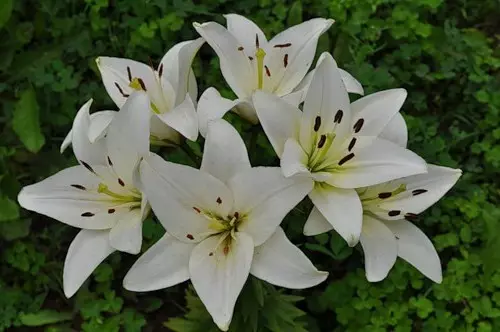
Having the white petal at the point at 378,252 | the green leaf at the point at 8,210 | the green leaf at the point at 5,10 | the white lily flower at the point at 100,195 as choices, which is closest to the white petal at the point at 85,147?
the white lily flower at the point at 100,195

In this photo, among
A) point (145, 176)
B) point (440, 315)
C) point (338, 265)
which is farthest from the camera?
point (338, 265)

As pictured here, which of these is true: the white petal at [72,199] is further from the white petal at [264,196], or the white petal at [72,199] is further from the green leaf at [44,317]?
the green leaf at [44,317]

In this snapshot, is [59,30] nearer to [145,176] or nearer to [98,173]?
[98,173]

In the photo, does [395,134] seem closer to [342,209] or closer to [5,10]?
[342,209]

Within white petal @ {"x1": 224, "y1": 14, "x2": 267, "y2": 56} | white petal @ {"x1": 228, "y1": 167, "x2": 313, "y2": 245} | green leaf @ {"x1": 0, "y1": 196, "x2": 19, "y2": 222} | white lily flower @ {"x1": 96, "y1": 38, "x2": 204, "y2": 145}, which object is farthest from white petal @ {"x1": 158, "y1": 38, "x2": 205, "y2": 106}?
green leaf @ {"x1": 0, "y1": 196, "x2": 19, "y2": 222}

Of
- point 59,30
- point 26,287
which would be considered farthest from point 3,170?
point 59,30

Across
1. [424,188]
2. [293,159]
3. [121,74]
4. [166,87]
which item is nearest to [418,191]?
[424,188]
